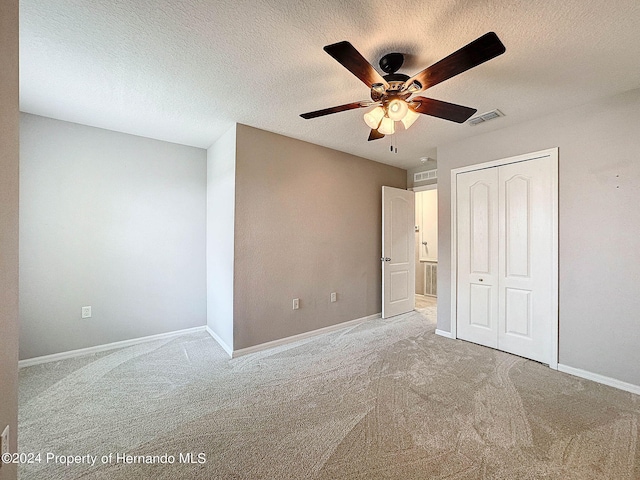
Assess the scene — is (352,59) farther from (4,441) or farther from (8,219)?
(4,441)

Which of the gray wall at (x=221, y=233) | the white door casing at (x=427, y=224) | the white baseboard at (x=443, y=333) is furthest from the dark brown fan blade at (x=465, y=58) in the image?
the white door casing at (x=427, y=224)

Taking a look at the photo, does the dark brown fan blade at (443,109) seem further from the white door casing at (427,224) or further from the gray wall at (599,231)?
the white door casing at (427,224)

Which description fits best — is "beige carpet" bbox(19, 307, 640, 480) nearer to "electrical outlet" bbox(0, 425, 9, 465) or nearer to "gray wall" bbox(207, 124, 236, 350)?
"gray wall" bbox(207, 124, 236, 350)

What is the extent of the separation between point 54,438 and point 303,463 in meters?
1.59

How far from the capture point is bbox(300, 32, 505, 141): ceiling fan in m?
1.37

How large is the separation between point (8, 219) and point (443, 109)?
93.1 inches

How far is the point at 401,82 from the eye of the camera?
184 cm

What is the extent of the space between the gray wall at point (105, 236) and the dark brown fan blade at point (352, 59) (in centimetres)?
287

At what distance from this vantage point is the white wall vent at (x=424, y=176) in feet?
15.0

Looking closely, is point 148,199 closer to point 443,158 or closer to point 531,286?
point 443,158

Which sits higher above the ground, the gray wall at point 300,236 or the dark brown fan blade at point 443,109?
the dark brown fan blade at point 443,109

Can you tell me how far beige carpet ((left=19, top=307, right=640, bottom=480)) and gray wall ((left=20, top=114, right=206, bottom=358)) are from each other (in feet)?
1.57

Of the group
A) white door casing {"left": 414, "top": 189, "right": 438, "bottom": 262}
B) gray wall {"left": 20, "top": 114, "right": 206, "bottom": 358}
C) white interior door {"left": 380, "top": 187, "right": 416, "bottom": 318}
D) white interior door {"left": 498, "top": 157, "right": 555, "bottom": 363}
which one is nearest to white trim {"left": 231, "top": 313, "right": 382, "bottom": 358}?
white interior door {"left": 380, "top": 187, "right": 416, "bottom": 318}

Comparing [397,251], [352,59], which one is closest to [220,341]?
[397,251]
